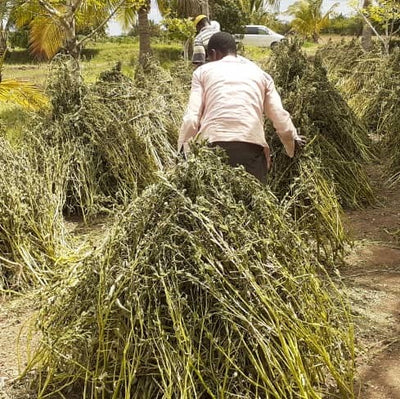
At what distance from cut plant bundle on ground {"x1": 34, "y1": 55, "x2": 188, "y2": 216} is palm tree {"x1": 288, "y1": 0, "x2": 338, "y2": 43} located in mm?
25372

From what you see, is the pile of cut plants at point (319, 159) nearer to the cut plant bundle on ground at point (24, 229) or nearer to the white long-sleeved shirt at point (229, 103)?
the white long-sleeved shirt at point (229, 103)

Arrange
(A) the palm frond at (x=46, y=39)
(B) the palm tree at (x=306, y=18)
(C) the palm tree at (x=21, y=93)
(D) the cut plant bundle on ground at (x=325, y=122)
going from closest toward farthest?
(D) the cut plant bundle on ground at (x=325, y=122) < (C) the palm tree at (x=21, y=93) < (A) the palm frond at (x=46, y=39) < (B) the palm tree at (x=306, y=18)

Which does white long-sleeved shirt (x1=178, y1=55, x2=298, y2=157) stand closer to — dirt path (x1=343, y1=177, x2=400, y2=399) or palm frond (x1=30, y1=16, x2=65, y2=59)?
dirt path (x1=343, y1=177, x2=400, y2=399)

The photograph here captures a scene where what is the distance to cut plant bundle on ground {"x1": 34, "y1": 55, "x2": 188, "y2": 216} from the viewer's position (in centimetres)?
607

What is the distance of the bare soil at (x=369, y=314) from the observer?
3113mm

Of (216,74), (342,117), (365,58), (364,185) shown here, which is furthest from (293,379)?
(365,58)

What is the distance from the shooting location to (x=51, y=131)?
6.22 m

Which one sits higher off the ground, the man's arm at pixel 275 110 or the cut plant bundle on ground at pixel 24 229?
the man's arm at pixel 275 110

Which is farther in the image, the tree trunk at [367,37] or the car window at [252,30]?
the car window at [252,30]

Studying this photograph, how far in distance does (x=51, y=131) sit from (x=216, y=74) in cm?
281

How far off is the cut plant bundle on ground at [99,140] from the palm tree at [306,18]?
25.4m

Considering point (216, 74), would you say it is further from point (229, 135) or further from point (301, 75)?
point (301, 75)

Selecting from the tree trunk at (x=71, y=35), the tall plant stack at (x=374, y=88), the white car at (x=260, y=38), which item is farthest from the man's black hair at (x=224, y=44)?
the white car at (x=260, y=38)

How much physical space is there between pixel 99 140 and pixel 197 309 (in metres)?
3.75
